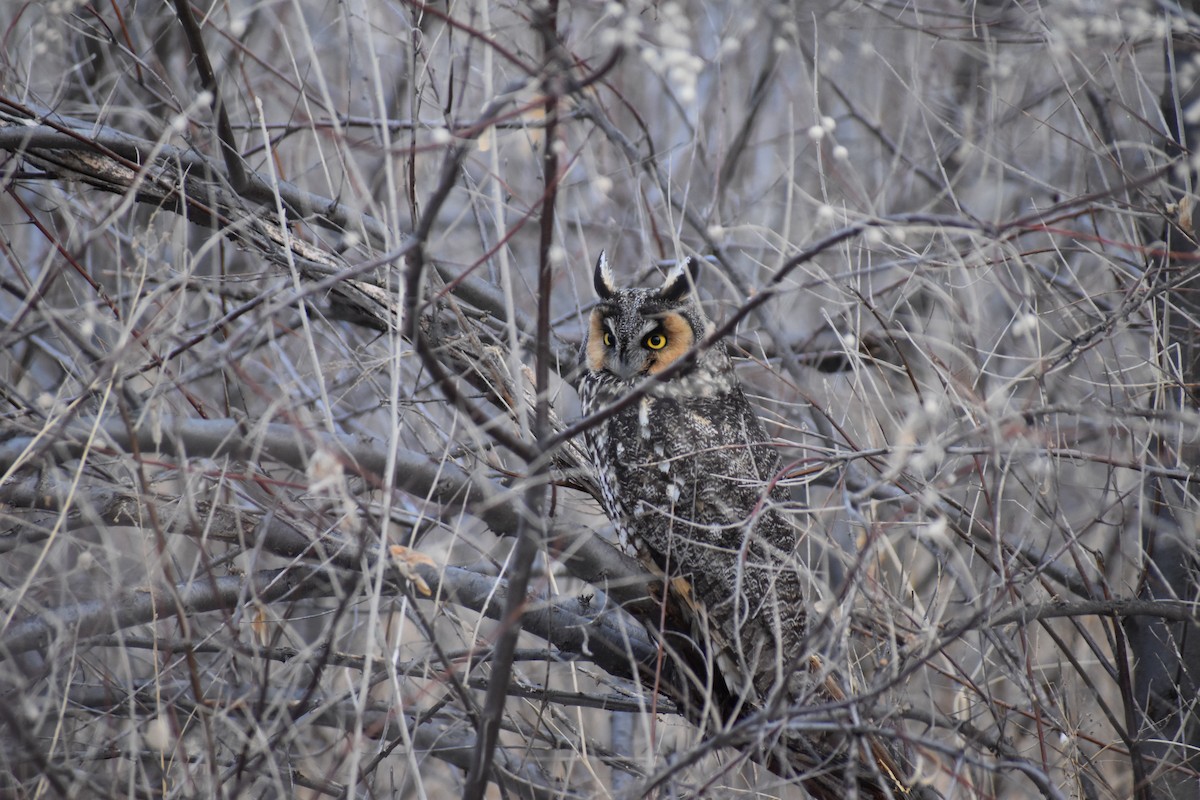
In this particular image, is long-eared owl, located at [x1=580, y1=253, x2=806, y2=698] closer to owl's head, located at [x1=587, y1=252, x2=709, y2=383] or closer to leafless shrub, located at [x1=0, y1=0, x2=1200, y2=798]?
owl's head, located at [x1=587, y1=252, x2=709, y2=383]

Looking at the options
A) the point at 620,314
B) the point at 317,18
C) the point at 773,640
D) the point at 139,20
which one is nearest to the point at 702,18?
the point at 317,18

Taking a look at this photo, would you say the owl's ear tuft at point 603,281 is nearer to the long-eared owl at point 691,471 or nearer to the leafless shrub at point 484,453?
the long-eared owl at point 691,471

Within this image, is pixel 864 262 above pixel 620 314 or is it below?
above

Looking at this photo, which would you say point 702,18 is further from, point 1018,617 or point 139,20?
point 1018,617

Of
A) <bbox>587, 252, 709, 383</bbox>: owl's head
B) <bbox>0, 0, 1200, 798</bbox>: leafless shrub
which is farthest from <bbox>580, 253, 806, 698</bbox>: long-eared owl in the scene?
<bbox>0, 0, 1200, 798</bbox>: leafless shrub

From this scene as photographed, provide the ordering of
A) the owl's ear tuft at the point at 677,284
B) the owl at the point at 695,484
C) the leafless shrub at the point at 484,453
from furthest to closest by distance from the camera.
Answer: the owl's ear tuft at the point at 677,284
the owl at the point at 695,484
the leafless shrub at the point at 484,453

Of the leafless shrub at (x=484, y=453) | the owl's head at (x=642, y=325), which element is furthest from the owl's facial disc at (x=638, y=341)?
the leafless shrub at (x=484, y=453)

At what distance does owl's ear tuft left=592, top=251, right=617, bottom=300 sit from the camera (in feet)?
10.7

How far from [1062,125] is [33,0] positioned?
17.4 ft

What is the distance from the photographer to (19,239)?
4.77 m

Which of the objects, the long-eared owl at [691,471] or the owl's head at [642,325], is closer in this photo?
the long-eared owl at [691,471]

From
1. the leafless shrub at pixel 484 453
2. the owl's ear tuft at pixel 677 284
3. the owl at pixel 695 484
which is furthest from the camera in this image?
the owl's ear tuft at pixel 677 284

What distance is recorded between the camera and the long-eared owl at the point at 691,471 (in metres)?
2.84

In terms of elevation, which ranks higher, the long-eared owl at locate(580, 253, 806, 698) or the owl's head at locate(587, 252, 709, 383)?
the owl's head at locate(587, 252, 709, 383)
